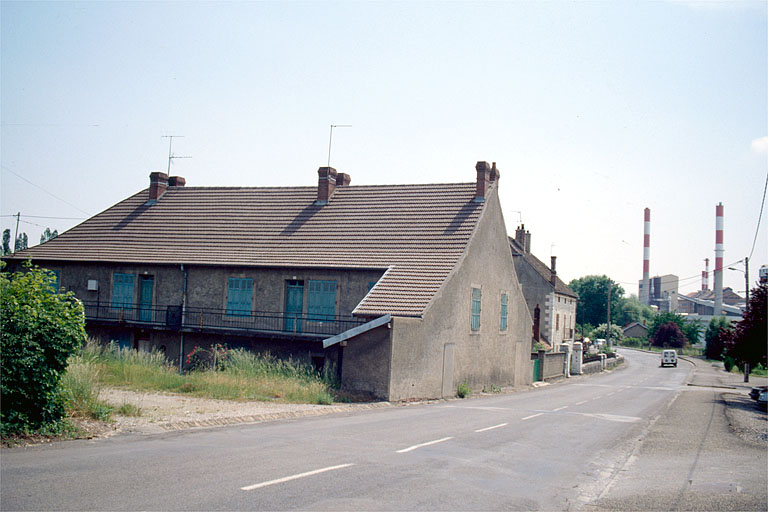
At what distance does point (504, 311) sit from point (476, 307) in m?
4.80

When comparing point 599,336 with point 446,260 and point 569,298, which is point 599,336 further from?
point 446,260

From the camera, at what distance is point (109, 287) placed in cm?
3102

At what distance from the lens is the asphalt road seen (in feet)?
24.4

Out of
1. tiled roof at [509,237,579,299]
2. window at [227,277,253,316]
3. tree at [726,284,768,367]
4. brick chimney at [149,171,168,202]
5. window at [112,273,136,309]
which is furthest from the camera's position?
tiled roof at [509,237,579,299]

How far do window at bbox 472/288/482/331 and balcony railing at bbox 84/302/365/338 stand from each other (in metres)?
5.35

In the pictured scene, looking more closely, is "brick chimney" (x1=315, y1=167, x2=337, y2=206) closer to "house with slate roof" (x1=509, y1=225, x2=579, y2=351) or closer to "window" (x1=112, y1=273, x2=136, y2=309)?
"window" (x1=112, y1=273, x2=136, y2=309)

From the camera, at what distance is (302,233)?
99.0ft

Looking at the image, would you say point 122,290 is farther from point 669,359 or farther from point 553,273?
point 669,359

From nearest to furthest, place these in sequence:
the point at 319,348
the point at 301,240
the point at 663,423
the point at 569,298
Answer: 1. the point at 663,423
2. the point at 319,348
3. the point at 301,240
4. the point at 569,298

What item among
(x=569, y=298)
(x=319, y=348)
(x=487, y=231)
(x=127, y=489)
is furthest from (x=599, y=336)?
(x=127, y=489)

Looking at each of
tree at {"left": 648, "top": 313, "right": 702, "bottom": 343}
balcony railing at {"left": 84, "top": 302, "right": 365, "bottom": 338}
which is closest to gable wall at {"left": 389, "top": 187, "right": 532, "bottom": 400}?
balcony railing at {"left": 84, "top": 302, "right": 365, "bottom": 338}

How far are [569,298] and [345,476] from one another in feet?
196

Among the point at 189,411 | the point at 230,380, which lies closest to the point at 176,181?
the point at 230,380

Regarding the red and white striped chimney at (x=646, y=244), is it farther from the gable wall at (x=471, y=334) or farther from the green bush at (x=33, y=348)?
the green bush at (x=33, y=348)
